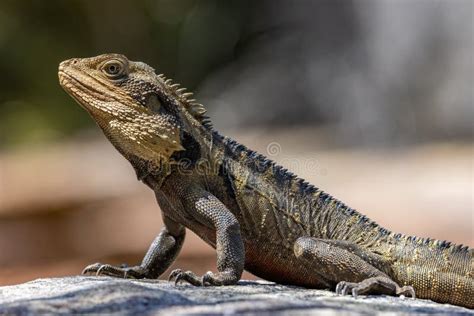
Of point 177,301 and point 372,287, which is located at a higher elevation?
point 372,287

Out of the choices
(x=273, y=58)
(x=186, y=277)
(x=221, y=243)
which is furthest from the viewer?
(x=273, y=58)

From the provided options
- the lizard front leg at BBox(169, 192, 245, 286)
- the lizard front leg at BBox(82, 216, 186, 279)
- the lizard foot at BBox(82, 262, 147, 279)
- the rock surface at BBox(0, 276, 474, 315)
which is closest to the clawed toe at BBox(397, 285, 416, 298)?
the rock surface at BBox(0, 276, 474, 315)

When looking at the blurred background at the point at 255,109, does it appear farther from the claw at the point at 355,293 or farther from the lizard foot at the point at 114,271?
the claw at the point at 355,293

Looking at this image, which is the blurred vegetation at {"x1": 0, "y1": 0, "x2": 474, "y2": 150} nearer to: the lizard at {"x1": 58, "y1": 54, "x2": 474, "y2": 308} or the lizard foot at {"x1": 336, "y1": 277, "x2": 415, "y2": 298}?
the lizard at {"x1": 58, "y1": 54, "x2": 474, "y2": 308}

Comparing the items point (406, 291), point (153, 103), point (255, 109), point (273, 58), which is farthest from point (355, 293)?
point (273, 58)

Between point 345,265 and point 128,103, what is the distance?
92.3 inches

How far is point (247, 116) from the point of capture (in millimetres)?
29750

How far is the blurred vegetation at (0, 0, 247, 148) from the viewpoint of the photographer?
1304 inches

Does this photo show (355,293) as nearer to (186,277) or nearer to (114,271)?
(186,277)

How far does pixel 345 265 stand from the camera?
6633mm

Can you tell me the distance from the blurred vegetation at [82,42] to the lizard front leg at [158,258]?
2557cm

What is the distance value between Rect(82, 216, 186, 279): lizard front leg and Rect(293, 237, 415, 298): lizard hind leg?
133 centimetres

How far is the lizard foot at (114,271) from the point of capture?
7.20 meters

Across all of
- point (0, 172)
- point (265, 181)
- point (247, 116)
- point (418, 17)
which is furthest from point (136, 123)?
point (247, 116)
